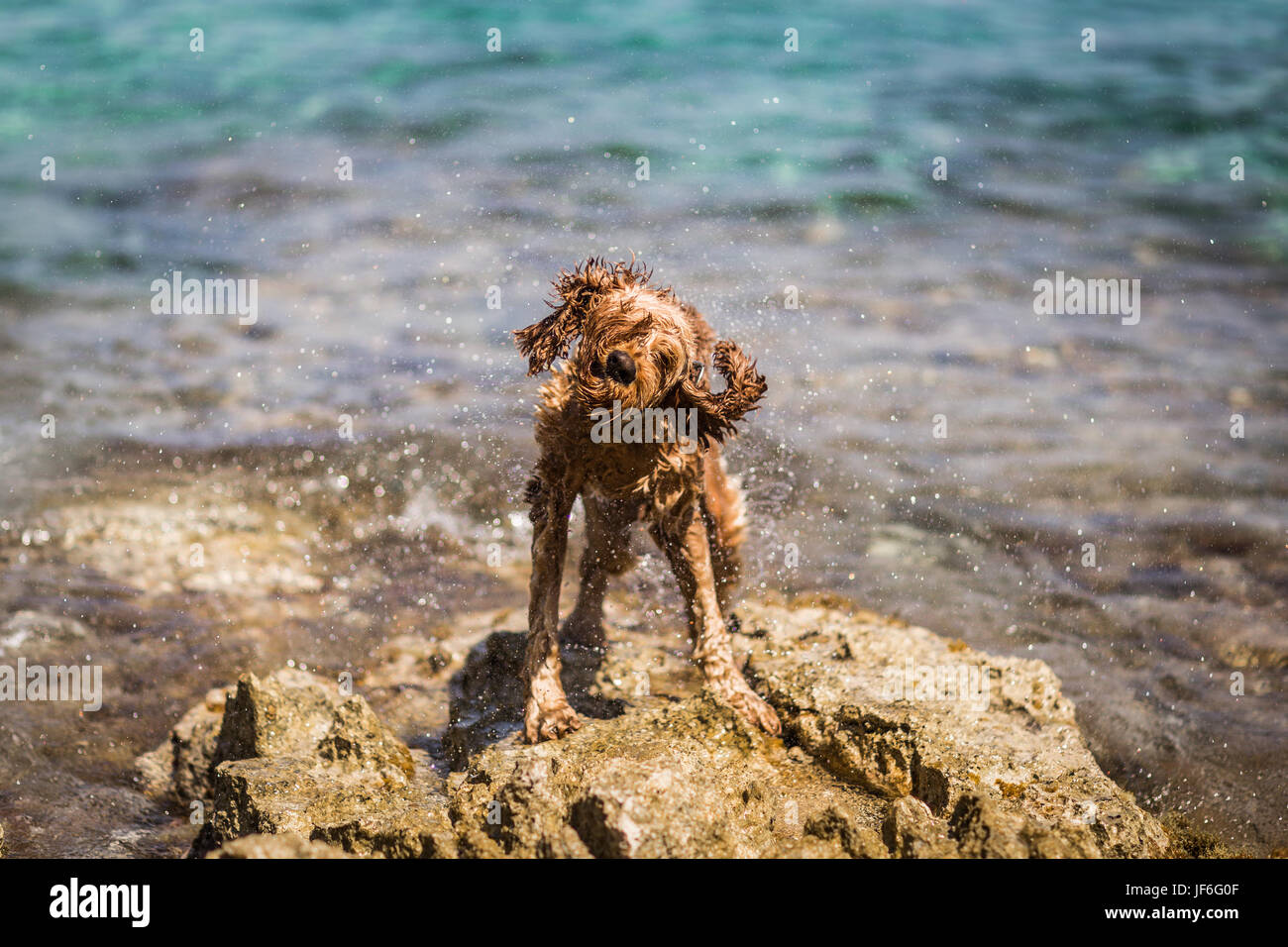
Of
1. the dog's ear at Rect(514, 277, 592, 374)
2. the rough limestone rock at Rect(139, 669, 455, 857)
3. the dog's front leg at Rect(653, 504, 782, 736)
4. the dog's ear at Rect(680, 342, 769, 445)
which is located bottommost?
the rough limestone rock at Rect(139, 669, 455, 857)

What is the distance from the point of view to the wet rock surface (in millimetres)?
3451

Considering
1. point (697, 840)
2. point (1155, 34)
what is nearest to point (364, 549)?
point (697, 840)

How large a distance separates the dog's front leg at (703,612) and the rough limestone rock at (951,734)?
0.64ft

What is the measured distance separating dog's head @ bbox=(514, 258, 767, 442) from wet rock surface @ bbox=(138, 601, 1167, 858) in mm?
1196

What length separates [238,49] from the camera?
717 inches

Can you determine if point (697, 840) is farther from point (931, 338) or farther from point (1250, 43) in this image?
point (1250, 43)

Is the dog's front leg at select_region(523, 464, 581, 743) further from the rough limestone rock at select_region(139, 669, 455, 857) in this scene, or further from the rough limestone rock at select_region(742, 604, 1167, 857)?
the rough limestone rock at select_region(742, 604, 1167, 857)

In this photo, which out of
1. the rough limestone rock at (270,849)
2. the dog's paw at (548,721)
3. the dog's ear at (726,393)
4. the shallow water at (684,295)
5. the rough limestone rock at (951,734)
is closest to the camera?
the rough limestone rock at (270,849)

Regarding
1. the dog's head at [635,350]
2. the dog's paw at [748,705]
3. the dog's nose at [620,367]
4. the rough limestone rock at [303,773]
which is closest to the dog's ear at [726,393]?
the dog's head at [635,350]

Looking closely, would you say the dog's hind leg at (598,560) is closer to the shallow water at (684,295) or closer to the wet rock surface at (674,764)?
the wet rock surface at (674,764)

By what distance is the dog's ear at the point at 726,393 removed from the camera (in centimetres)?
436

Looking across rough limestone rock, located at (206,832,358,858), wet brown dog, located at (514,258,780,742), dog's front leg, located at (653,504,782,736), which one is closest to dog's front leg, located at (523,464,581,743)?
wet brown dog, located at (514,258,780,742)

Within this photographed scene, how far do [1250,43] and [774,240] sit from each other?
11371 millimetres

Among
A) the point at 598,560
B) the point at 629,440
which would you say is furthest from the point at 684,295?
the point at 629,440
